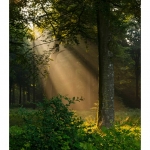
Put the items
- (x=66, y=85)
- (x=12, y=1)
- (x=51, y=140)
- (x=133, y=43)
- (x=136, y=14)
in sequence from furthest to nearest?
(x=66, y=85)
(x=133, y=43)
(x=12, y=1)
(x=136, y=14)
(x=51, y=140)

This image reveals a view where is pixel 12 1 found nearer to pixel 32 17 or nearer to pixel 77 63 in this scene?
pixel 32 17

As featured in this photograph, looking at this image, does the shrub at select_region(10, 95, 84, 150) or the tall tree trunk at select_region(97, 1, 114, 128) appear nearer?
the shrub at select_region(10, 95, 84, 150)

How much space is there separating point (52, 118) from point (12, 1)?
514 cm

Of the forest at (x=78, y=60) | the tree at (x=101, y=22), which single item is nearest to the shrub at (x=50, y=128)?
the forest at (x=78, y=60)

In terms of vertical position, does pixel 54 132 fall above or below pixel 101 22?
below

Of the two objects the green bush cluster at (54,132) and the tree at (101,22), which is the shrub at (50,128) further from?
the tree at (101,22)

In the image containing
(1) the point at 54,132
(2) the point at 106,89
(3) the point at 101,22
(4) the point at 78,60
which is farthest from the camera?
(4) the point at 78,60

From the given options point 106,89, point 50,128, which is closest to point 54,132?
point 50,128

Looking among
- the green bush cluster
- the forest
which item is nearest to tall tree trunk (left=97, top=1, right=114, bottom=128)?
Answer: the forest

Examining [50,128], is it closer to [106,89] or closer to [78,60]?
[106,89]

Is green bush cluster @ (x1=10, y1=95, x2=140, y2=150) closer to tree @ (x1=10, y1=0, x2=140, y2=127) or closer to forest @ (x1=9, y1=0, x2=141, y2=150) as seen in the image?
forest @ (x1=9, y1=0, x2=141, y2=150)

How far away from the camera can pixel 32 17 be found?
8.58 meters
